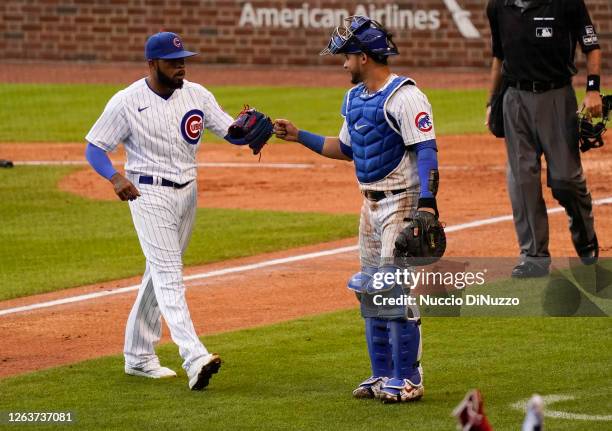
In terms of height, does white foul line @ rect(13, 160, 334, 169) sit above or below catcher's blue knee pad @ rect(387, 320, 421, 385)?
below

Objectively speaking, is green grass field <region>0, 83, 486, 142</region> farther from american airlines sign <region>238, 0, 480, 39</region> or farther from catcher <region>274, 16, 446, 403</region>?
catcher <region>274, 16, 446, 403</region>

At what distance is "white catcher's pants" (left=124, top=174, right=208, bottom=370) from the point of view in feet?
24.4

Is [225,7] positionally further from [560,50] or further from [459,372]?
[459,372]

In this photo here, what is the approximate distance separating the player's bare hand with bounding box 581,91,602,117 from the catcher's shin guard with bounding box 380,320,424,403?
3.34 metres

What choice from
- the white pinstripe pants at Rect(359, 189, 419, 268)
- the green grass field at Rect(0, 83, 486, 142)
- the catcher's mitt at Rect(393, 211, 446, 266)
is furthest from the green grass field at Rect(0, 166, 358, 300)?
the green grass field at Rect(0, 83, 486, 142)

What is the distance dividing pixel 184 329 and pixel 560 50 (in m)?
3.87

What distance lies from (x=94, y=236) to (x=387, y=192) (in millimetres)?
6367

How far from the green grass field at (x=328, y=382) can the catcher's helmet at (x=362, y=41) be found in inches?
68.9

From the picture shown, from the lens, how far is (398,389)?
22.8ft

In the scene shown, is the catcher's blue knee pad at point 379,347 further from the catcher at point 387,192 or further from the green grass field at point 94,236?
the green grass field at point 94,236

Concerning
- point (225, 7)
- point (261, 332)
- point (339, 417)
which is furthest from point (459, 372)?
point (225, 7)

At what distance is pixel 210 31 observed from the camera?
2809 cm

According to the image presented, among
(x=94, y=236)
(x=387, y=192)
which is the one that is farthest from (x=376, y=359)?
(x=94, y=236)

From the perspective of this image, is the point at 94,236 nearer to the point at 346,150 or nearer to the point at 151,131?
the point at 151,131
